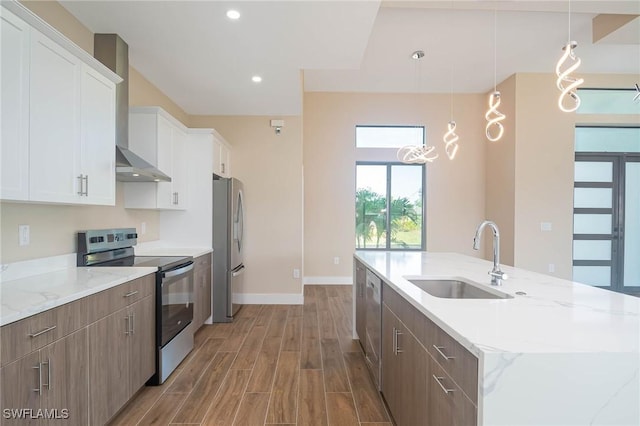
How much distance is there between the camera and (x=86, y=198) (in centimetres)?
201

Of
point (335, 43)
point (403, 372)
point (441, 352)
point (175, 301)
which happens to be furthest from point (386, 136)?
point (441, 352)

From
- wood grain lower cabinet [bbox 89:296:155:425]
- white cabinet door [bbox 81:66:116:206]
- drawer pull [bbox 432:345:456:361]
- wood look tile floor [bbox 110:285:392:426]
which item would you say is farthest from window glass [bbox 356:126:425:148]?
drawer pull [bbox 432:345:456:361]

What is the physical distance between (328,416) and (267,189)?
126 inches

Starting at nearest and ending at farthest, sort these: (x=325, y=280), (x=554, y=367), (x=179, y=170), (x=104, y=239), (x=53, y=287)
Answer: (x=554, y=367) → (x=53, y=287) → (x=104, y=239) → (x=179, y=170) → (x=325, y=280)

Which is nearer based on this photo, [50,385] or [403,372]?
[50,385]

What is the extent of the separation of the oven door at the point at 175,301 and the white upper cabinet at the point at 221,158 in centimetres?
151

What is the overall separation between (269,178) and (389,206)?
2.60m

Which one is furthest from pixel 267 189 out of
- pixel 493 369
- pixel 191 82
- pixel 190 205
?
pixel 493 369

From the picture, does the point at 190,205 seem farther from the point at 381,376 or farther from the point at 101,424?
the point at 381,376

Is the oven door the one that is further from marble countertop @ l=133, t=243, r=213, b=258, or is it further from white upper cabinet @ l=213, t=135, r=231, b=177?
white upper cabinet @ l=213, t=135, r=231, b=177

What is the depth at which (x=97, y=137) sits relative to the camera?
2.11 meters

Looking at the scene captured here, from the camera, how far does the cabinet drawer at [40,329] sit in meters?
1.18

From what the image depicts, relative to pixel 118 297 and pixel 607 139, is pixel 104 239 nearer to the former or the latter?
pixel 118 297

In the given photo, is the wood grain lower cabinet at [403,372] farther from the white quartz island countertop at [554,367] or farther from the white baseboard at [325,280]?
the white baseboard at [325,280]
